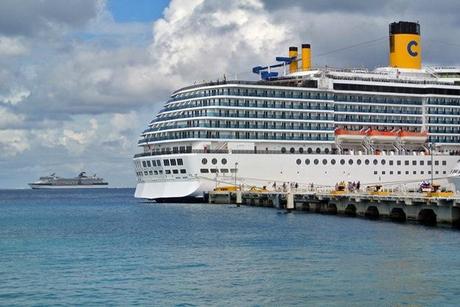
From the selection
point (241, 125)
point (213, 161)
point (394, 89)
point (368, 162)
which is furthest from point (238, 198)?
point (394, 89)

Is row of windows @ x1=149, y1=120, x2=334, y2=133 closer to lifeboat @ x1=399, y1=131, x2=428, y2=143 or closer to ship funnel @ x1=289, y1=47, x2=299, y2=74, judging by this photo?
lifeboat @ x1=399, y1=131, x2=428, y2=143

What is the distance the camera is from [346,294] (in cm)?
3128

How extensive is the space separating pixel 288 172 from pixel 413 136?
18.4m

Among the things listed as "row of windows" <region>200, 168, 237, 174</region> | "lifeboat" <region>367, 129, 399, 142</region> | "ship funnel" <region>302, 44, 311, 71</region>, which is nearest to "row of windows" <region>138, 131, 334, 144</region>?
"row of windows" <region>200, 168, 237, 174</region>

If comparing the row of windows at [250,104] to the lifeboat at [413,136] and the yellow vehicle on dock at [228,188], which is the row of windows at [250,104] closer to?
the yellow vehicle on dock at [228,188]

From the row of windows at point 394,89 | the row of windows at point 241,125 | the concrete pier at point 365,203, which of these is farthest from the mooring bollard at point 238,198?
the row of windows at point 394,89

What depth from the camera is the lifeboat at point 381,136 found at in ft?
325

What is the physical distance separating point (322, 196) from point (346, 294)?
44537mm

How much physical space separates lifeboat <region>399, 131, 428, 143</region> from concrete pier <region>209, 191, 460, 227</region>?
74.4 feet

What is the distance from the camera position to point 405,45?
108 metres

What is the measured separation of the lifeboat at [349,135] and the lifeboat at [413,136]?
17.0 ft

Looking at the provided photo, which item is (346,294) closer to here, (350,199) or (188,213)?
(350,199)

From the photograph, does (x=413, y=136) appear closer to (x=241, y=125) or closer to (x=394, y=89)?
(x=394, y=89)

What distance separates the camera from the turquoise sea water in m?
31.4
